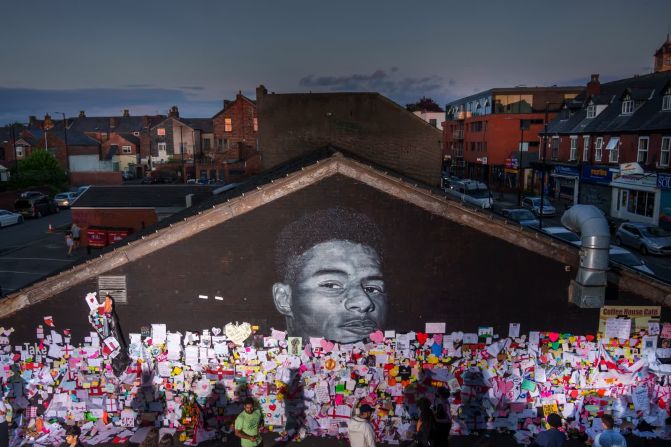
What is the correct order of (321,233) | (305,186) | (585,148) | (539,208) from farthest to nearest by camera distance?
1. (585,148)
2. (539,208)
3. (321,233)
4. (305,186)

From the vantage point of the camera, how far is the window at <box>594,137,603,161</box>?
3894 cm

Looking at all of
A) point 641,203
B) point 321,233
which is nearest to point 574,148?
point 641,203

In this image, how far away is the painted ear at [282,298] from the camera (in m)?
9.66

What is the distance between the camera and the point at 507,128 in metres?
56.8

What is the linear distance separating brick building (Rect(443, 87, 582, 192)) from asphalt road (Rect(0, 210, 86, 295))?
44.7 meters

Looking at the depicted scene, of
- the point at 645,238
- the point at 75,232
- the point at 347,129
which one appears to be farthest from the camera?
the point at 75,232

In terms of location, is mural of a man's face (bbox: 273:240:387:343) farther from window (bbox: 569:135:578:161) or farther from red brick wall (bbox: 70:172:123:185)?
red brick wall (bbox: 70:172:123:185)

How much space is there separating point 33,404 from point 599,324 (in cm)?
1147

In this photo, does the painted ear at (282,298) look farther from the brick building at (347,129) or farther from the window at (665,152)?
the window at (665,152)

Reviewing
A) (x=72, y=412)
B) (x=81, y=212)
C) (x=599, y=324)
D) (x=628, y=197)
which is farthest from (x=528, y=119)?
(x=72, y=412)

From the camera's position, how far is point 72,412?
9945 mm

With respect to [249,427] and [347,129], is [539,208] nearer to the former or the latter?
[347,129]

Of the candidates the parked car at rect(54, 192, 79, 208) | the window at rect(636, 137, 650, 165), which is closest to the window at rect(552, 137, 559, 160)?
the window at rect(636, 137, 650, 165)

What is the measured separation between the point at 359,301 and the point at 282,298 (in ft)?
5.08
